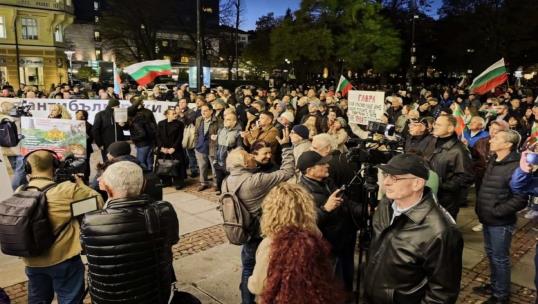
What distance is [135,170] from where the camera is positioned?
3041 mm

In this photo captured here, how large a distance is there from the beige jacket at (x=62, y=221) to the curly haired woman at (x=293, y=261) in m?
1.71

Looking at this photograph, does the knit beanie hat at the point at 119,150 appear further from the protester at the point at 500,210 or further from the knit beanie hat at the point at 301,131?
the protester at the point at 500,210

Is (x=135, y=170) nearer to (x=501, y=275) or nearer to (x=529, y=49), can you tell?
(x=501, y=275)

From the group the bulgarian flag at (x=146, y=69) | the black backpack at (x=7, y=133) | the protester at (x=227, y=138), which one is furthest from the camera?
the bulgarian flag at (x=146, y=69)

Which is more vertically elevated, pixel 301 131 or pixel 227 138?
pixel 301 131

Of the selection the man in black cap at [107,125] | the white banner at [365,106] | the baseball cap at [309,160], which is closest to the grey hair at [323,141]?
the baseball cap at [309,160]

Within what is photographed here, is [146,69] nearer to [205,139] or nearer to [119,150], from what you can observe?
[205,139]

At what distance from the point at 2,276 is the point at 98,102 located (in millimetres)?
6507

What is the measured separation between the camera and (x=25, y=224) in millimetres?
3164

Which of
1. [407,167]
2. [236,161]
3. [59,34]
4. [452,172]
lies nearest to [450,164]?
[452,172]

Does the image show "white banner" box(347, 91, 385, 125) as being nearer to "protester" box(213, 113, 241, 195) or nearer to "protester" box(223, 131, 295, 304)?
"protester" box(213, 113, 241, 195)

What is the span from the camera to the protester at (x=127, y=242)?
9.09 feet

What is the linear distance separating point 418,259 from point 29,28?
43.6 m

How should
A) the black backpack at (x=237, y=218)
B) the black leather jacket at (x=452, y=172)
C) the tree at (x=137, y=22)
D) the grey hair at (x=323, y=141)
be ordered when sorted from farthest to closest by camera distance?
the tree at (x=137, y=22) → the black leather jacket at (x=452, y=172) → the grey hair at (x=323, y=141) → the black backpack at (x=237, y=218)
